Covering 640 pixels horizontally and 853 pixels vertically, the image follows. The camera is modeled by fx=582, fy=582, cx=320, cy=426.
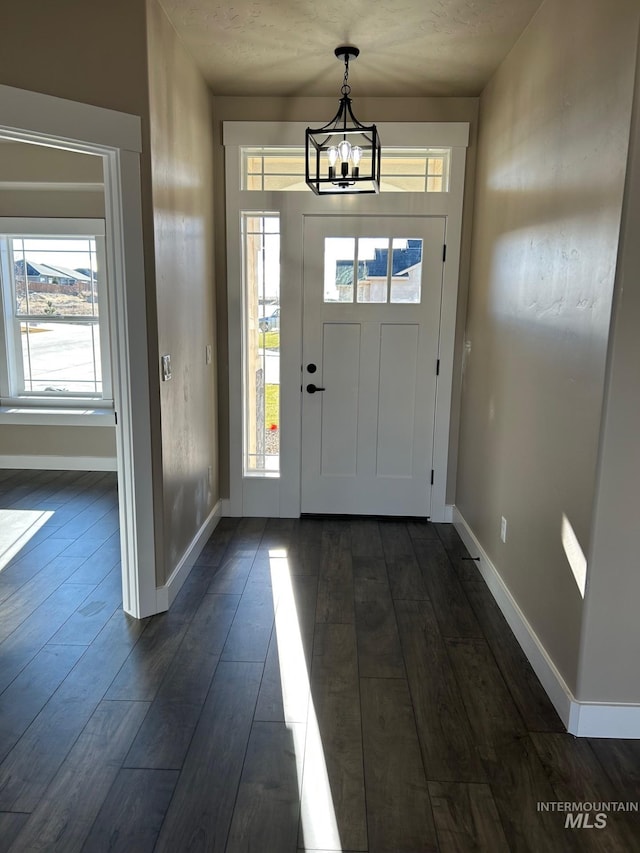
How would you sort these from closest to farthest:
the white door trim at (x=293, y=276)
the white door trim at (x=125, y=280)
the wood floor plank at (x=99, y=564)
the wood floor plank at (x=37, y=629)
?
the white door trim at (x=125, y=280), the wood floor plank at (x=37, y=629), the wood floor plank at (x=99, y=564), the white door trim at (x=293, y=276)

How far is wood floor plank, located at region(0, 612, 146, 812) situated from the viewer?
5.74ft

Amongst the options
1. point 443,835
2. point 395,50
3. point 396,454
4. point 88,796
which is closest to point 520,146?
point 395,50

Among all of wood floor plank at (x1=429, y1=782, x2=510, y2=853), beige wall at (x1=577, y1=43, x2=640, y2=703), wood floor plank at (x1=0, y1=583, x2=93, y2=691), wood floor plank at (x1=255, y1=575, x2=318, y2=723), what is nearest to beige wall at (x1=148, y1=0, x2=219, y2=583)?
wood floor plank at (x1=0, y1=583, x2=93, y2=691)

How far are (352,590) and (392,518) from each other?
1.13 meters

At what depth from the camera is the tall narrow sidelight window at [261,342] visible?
3.82m

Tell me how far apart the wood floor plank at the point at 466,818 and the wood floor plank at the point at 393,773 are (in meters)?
0.03

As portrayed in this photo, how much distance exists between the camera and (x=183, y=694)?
7.18 feet

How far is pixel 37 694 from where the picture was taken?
2172mm

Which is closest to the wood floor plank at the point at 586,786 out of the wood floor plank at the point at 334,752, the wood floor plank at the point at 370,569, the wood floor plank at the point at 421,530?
the wood floor plank at the point at 334,752

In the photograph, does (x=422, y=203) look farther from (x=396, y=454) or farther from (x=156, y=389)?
(x=156, y=389)

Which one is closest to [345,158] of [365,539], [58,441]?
[365,539]

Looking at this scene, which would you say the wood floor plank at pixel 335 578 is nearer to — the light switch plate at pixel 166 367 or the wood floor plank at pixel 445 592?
the wood floor plank at pixel 445 592

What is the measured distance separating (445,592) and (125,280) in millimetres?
2177

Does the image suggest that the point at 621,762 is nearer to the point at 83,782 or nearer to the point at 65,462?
the point at 83,782
